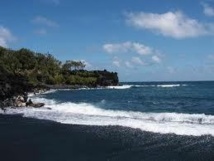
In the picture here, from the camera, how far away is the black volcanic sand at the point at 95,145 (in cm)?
2289

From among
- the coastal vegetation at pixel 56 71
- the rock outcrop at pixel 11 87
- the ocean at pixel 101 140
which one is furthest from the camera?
the coastal vegetation at pixel 56 71

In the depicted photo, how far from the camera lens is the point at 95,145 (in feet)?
84.3

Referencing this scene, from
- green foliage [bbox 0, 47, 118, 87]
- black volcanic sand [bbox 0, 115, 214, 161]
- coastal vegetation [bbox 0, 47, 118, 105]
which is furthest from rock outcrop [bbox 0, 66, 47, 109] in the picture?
green foliage [bbox 0, 47, 118, 87]

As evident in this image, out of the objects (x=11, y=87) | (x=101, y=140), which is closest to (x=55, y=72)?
(x=101, y=140)

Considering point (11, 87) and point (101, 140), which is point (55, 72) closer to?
point (101, 140)

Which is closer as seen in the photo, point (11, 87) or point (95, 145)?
point (11, 87)

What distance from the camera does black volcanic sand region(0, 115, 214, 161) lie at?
75.1 feet

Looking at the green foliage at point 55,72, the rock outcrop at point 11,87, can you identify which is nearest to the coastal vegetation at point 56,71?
the green foliage at point 55,72

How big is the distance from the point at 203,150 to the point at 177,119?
1593cm

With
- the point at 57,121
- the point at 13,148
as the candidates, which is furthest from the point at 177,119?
the point at 13,148

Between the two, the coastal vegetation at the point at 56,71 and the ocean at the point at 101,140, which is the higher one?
the coastal vegetation at the point at 56,71

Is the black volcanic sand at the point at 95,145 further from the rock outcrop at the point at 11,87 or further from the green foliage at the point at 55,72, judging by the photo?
the green foliage at the point at 55,72

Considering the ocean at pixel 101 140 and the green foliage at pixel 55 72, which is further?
the green foliage at pixel 55 72

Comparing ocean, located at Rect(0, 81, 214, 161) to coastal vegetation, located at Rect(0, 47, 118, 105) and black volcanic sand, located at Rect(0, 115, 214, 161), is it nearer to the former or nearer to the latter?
black volcanic sand, located at Rect(0, 115, 214, 161)
